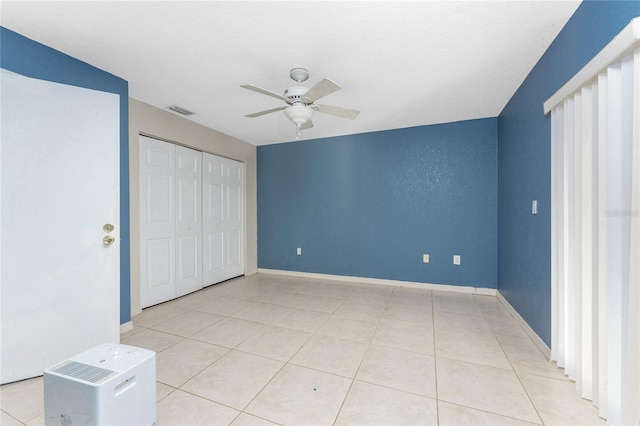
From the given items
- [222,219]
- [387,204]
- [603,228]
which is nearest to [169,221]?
[222,219]

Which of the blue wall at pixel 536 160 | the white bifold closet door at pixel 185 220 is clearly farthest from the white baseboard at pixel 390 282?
the white bifold closet door at pixel 185 220

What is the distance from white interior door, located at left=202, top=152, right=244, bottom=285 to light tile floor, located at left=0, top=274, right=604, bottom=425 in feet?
3.52

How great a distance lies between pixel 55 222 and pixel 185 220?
172cm

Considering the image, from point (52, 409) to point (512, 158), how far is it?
3.92 meters

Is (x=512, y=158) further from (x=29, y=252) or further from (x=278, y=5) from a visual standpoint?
(x=29, y=252)

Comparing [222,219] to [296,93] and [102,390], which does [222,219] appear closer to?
[296,93]

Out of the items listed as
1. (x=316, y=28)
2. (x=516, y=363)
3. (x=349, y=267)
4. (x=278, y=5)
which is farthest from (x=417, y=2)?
(x=349, y=267)

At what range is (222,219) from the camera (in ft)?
13.8

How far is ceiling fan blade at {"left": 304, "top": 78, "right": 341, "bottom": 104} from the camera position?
178cm

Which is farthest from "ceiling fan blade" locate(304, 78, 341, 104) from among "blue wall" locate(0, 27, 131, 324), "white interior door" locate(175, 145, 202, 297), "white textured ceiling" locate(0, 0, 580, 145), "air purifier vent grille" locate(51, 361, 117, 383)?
"white interior door" locate(175, 145, 202, 297)

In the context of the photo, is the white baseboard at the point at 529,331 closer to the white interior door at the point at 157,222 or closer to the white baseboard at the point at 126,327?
the white baseboard at the point at 126,327

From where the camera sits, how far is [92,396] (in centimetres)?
106

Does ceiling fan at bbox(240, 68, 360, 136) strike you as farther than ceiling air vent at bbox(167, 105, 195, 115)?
No

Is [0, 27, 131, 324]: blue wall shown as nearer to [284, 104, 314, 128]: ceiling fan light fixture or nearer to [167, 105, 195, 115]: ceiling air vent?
[167, 105, 195, 115]: ceiling air vent
